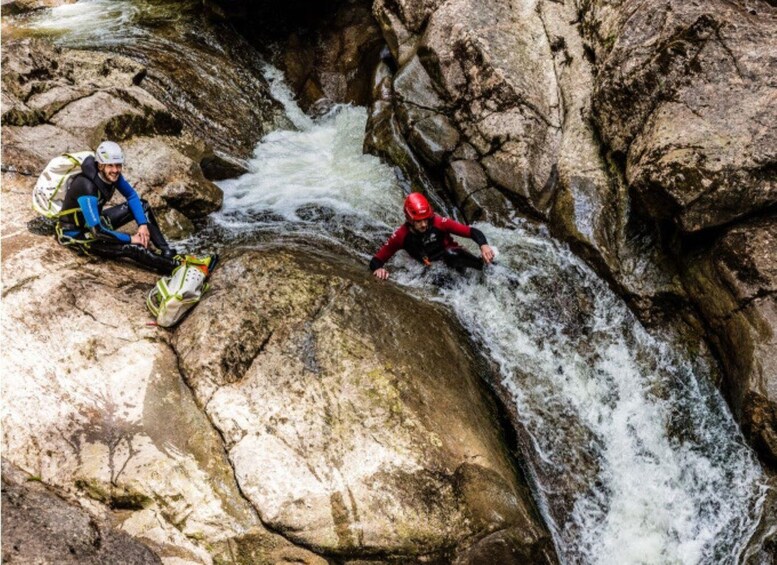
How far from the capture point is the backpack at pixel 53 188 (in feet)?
24.1

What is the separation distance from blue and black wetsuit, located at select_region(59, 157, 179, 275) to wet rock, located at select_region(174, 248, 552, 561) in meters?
1.31

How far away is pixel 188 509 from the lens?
5645mm

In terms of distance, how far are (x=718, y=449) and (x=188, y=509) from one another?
7.10 meters

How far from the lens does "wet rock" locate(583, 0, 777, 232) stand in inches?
281

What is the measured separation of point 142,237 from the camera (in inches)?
Answer: 306

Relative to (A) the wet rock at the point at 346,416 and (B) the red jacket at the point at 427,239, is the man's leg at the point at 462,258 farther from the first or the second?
(A) the wet rock at the point at 346,416

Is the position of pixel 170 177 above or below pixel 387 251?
below

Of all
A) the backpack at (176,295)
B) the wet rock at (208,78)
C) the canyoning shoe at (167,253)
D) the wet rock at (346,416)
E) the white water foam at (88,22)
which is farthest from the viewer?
the white water foam at (88,22)

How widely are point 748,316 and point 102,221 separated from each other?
9541mm

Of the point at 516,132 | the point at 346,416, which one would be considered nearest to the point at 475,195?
the point at 516,132

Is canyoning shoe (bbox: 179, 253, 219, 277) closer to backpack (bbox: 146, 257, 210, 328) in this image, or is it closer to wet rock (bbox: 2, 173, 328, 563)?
backpack (bbox: 146, 257, 210, 328)

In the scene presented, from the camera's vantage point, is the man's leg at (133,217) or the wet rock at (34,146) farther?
the wet rock at (34,146)

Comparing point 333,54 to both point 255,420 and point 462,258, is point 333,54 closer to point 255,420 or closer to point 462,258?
point 462,258

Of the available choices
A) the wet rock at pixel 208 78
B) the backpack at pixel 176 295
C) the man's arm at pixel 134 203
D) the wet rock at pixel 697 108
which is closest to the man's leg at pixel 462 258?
the wet rock at pixel 697 108
